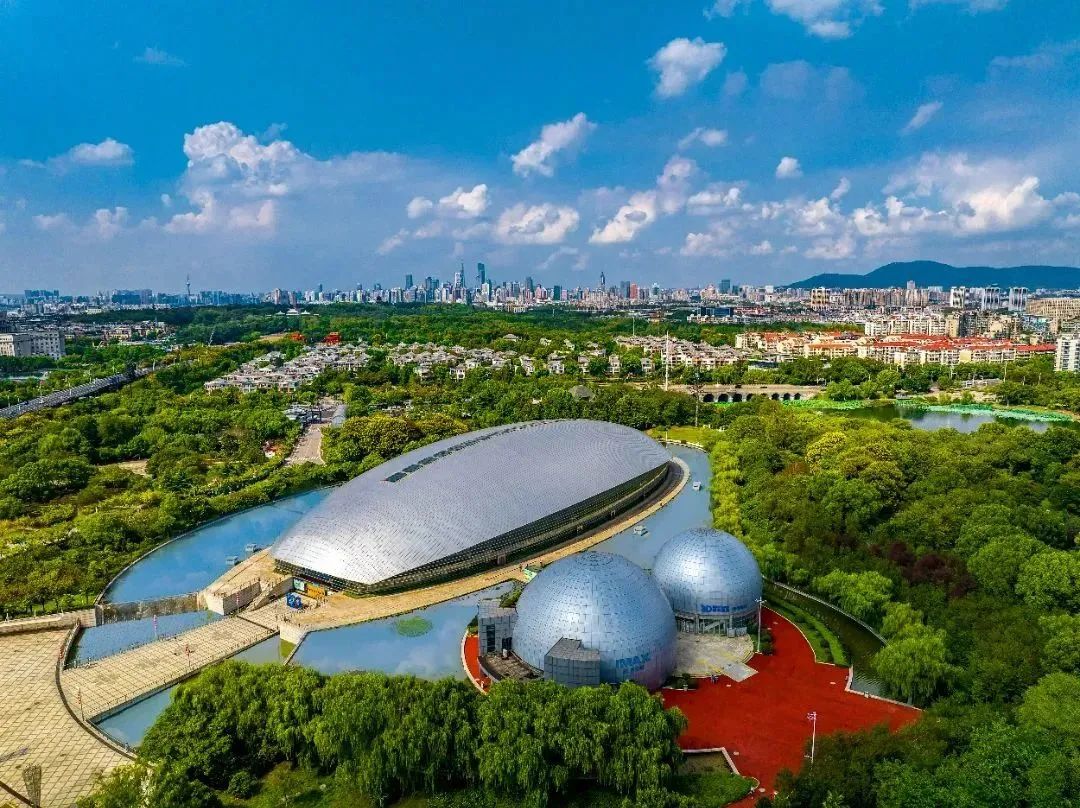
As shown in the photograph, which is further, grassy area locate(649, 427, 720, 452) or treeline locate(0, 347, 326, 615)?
grassy area locate(649, 427, 720, 452)

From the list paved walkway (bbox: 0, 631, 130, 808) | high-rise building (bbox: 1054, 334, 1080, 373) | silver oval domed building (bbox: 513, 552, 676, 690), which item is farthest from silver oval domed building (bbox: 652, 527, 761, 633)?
high-rise building (bbox: 1054, 334, 1080, 373)

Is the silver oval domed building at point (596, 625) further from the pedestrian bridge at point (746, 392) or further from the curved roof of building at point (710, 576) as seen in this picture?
the pedestrian bridge at point (746, 392)

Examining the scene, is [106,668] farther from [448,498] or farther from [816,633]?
[816,633]

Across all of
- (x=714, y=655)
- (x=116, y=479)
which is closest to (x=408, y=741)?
(x=714, y=655)

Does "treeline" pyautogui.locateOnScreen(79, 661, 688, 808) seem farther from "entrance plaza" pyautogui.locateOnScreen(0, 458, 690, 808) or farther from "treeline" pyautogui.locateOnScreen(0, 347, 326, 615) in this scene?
"treeline" pyautogui.locateOnScreen(0, 347, 326, 615)

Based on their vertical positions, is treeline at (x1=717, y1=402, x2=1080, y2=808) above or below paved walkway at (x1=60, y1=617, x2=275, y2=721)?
above

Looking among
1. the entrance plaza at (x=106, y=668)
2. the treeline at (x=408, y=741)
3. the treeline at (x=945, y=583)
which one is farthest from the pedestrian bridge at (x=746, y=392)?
the treeline at (x=408, y=741)

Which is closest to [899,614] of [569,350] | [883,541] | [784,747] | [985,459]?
[784,747]
